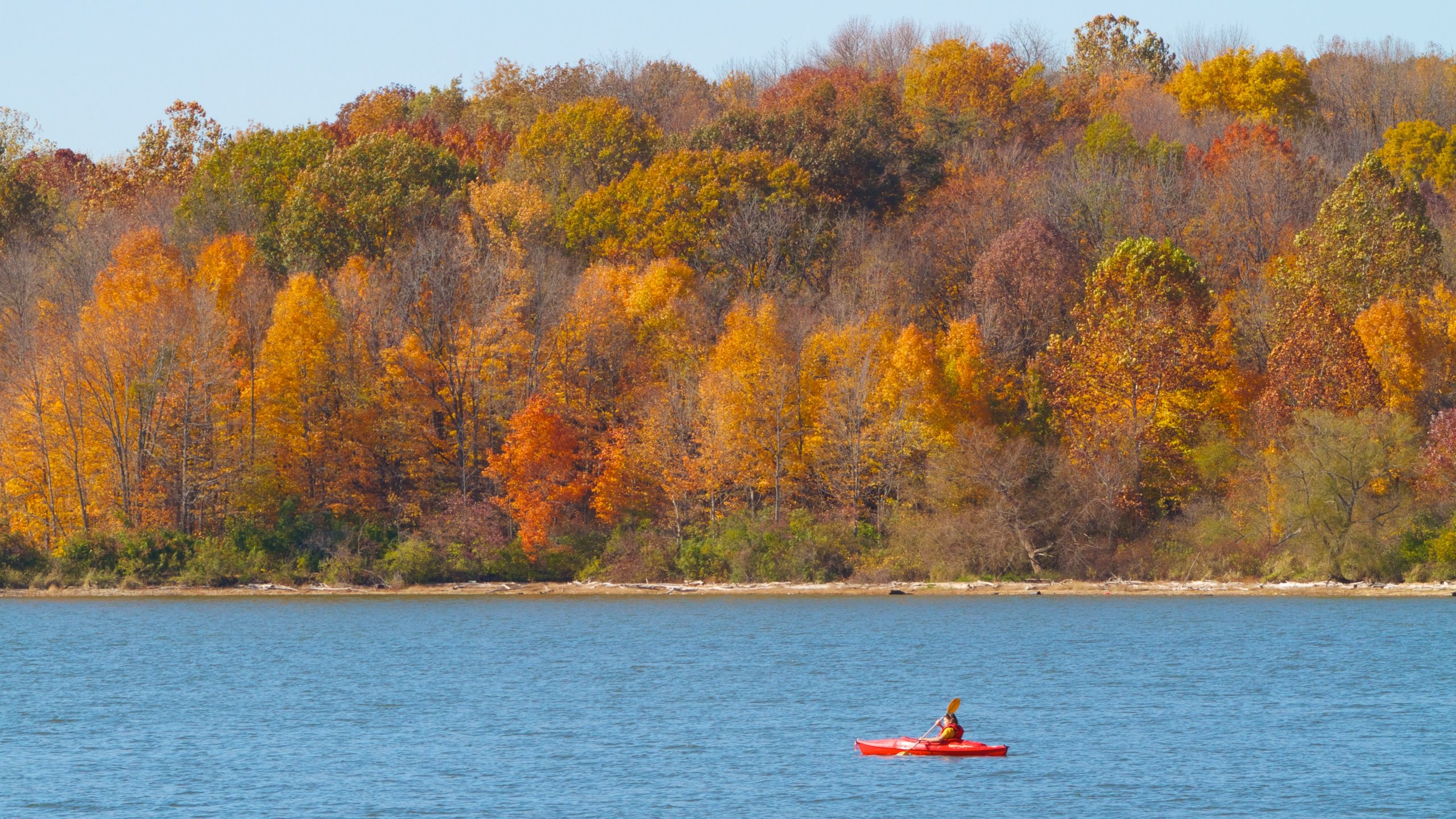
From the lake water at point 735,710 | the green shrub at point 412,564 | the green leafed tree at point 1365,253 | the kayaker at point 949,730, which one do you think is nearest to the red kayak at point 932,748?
the kayaker at point 949,730

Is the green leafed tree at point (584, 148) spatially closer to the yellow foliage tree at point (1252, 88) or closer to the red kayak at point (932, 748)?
the yellow foliage tree at point (1252, 88)

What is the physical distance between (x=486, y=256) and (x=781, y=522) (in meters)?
24.2

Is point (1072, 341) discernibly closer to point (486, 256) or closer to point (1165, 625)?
point (1165, 625)

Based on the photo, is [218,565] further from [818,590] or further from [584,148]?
[584,148]

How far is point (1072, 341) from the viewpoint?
262 ft

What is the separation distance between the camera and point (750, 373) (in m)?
79.1

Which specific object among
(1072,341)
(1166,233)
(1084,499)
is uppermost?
(1166,233)

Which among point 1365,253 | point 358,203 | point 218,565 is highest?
point 358,203

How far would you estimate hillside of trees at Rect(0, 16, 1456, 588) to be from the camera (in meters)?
74.2

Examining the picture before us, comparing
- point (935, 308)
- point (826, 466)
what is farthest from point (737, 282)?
point (826, 466)

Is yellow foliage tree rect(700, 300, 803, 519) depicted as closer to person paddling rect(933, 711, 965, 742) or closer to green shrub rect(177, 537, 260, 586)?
green shrub rect(177, 537, 260, 586)

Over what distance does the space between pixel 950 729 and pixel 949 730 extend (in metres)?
0.04

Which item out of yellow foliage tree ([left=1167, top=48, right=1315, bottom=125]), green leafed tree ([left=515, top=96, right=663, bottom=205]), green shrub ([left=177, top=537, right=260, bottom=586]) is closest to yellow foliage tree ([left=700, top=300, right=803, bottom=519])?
green shrub ([left=177, top=537, right=260, bottom=586])

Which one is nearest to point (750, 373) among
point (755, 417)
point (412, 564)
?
point (755, 417)
